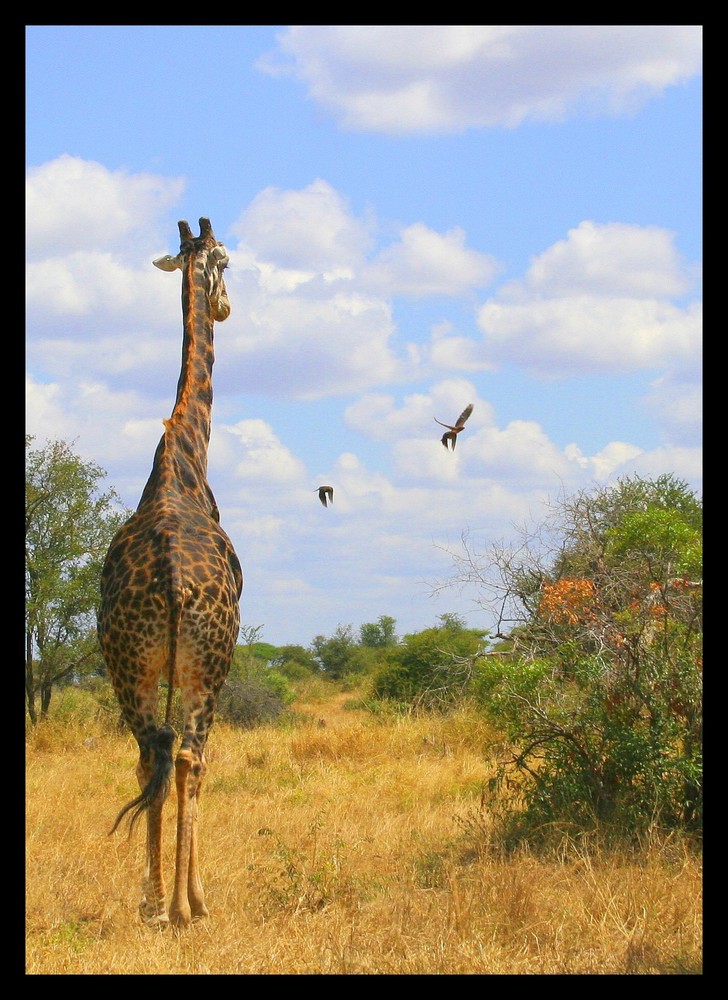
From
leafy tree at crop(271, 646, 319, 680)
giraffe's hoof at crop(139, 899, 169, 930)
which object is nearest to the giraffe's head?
giraffe's hoof at crop(139, 899, 169, 930)

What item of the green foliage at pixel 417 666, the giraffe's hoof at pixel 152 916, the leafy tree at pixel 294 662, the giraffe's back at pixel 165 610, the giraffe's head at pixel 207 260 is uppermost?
the giraffe's head at pixel 207 260

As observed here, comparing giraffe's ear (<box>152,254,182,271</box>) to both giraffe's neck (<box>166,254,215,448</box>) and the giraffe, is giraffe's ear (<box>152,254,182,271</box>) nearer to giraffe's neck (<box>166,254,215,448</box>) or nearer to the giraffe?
giraffe's neck (<box>166,254,215,448</box>)

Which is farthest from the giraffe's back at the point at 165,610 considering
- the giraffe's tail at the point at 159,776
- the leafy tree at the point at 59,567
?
the leafy tree at the point at 59,567

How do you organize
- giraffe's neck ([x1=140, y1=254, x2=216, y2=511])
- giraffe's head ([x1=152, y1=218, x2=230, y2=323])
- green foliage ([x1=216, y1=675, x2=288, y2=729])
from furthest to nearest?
1. green foliage ([x1=216, y1=675, x2=288, y2=729])
2. giraffe's head ([x1=152, y1=218, x2=230, y2=323])
3. giraffe's neck ([x1=140, y1=254, x2=216, y2=511])

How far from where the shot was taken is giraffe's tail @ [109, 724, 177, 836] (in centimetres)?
612

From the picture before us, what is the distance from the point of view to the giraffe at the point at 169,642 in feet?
20.1

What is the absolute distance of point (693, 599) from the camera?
773 cm

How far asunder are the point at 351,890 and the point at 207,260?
4.84 metres

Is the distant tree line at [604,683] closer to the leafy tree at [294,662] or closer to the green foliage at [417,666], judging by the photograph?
the green foliage at [417,666]

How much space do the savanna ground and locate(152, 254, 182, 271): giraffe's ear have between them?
14.2 feet

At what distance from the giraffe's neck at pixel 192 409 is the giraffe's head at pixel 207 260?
0.06 ft
